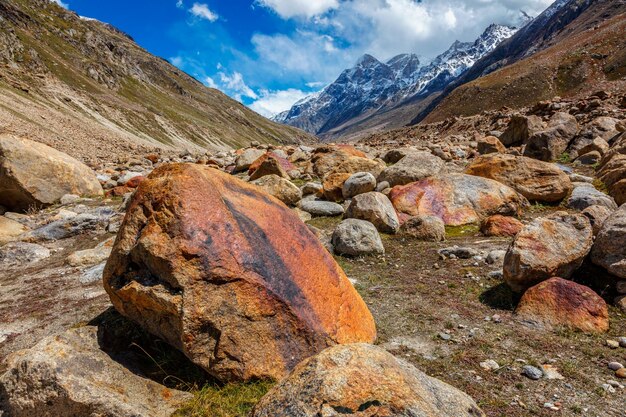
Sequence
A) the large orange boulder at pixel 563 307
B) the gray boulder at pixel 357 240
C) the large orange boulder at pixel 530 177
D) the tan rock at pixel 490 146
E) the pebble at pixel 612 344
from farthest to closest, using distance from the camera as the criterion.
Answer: the tan rock at pixel 490 146 → the large orange boulder at pixel 530 177 → the gray boulder at pixel 357 240 → the large orange boulder at pixel 563 307 → the pebble at pixel 612 344

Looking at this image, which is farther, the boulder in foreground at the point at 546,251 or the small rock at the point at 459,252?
the small rock at the point at 459,252

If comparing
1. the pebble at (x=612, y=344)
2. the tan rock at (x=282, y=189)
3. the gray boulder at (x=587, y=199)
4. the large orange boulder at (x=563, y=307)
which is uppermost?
the gray boulder at (x=587, y=199)

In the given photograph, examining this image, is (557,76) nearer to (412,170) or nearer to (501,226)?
(412,170)

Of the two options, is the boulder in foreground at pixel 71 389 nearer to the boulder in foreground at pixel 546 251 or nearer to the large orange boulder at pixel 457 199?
the boulder in foreground at pixel 546 251

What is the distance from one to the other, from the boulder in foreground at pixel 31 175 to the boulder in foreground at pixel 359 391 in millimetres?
17045

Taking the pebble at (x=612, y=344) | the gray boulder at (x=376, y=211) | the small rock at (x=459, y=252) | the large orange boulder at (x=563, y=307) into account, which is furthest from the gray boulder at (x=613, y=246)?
the gray boulder at (x=376, y=211)

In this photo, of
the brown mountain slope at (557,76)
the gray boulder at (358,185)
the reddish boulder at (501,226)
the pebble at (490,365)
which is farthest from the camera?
the brown mountain slope at (557,76)

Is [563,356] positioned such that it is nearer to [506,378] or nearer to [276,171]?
[506,378]

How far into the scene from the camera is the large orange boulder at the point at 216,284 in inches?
200

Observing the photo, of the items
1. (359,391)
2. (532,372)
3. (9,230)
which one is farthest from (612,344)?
(9,230)

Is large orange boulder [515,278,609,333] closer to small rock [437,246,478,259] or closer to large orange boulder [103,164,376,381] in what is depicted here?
small rock [437,246,478,259]

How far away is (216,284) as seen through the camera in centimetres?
518

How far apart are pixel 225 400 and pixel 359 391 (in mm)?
2251

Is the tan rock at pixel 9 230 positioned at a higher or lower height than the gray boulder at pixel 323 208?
lower
